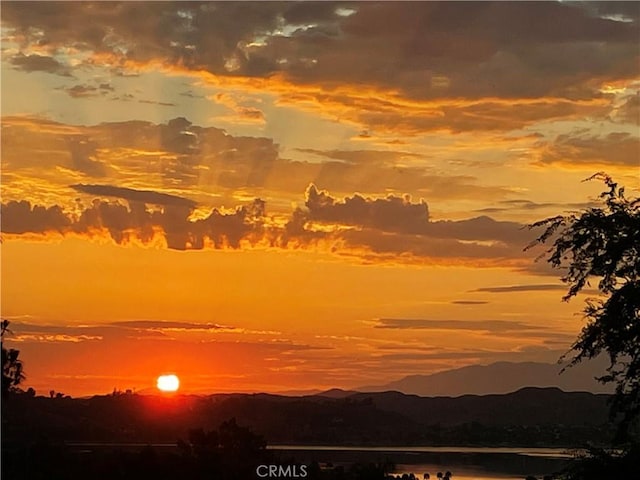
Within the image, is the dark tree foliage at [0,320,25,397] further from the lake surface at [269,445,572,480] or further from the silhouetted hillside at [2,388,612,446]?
the lake surface at [269,445,572,480]

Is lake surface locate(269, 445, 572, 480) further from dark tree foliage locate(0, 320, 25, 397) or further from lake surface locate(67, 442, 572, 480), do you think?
dark tree foliage locate(0, 320, 25, 397)

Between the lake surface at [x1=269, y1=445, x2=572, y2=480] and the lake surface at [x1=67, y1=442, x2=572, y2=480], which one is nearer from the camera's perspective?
the lake surface at [x1=67, y1=442, x2=572, y2=480]

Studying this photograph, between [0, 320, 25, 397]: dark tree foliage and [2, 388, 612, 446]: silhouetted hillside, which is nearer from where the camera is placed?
[0, 320, 25, 397]: dark tree foliage

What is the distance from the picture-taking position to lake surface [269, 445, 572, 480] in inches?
2228

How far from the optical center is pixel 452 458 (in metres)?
74.6

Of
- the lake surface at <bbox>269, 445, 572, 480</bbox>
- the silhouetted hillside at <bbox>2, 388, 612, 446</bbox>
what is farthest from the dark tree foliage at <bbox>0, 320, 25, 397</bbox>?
the lake surface at <bbox>269, 445, 572, 480</bbox>

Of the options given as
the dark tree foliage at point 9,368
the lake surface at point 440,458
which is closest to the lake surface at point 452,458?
the lake surface at point 440,458

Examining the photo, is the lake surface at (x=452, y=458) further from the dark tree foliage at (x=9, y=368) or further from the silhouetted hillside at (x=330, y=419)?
the dark tree foliage at (x=9, y=368)

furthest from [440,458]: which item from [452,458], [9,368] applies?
[9,368]

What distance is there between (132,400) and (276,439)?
8.60 meters

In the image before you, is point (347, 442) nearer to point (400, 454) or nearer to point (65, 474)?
point (400, 454)

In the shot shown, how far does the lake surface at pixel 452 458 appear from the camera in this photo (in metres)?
56.6

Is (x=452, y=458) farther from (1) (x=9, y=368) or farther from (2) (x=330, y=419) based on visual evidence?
(1) (x=9, y=368)

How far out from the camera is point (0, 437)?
33.9 meters
